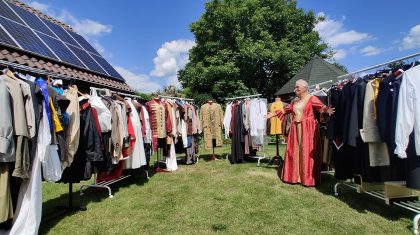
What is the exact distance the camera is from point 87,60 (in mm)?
8266

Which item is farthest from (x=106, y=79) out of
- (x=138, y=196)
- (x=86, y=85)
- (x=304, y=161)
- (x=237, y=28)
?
(x=237, y=28)

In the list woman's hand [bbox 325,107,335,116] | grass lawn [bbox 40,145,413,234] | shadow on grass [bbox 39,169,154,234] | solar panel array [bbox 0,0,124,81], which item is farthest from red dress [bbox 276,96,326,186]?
solar panel array [bbox 0,0,124,81]

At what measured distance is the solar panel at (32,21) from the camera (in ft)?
24.0

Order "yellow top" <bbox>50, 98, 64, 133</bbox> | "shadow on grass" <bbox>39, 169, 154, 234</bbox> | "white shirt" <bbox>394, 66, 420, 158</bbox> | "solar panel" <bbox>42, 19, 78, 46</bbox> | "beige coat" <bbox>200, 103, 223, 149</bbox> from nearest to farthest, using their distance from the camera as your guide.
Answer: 1. "white shirt" <bbox>394, 66, 420, 158</bbox>
2. "yellow top" <bbox>50, 98, 64, 133</bbox>
3. "shadow on grass" <bbox>39, 169, 154, 234</bbox>
4. "solar panel" <bbox>42, 19, 78, 46</bbox>
5. "beige coat" <bbox>200, 103, 223, 149</bbox>

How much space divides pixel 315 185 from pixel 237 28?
17.7 meters

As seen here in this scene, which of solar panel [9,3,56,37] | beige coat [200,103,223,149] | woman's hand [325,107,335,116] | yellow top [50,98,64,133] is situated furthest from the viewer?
beige coat [200,103,223,149]

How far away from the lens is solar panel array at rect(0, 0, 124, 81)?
6008 millimetres

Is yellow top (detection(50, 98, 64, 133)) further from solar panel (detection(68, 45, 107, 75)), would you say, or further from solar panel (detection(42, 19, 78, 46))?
solar panel (detection(42, 19, 78, 46))

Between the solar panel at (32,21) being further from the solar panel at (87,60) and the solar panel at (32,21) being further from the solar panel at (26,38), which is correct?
the solar panel at (87,60)

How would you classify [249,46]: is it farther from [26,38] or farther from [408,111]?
[408,111]

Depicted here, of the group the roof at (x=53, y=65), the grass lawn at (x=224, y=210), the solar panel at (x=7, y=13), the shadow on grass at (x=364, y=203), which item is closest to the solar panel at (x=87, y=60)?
the roof at (x=53, y=65)

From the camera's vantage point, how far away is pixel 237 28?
21438 millimetres

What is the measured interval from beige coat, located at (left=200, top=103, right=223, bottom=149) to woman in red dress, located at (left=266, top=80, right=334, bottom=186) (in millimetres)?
3251

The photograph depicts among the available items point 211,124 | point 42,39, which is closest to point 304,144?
point 211,124
